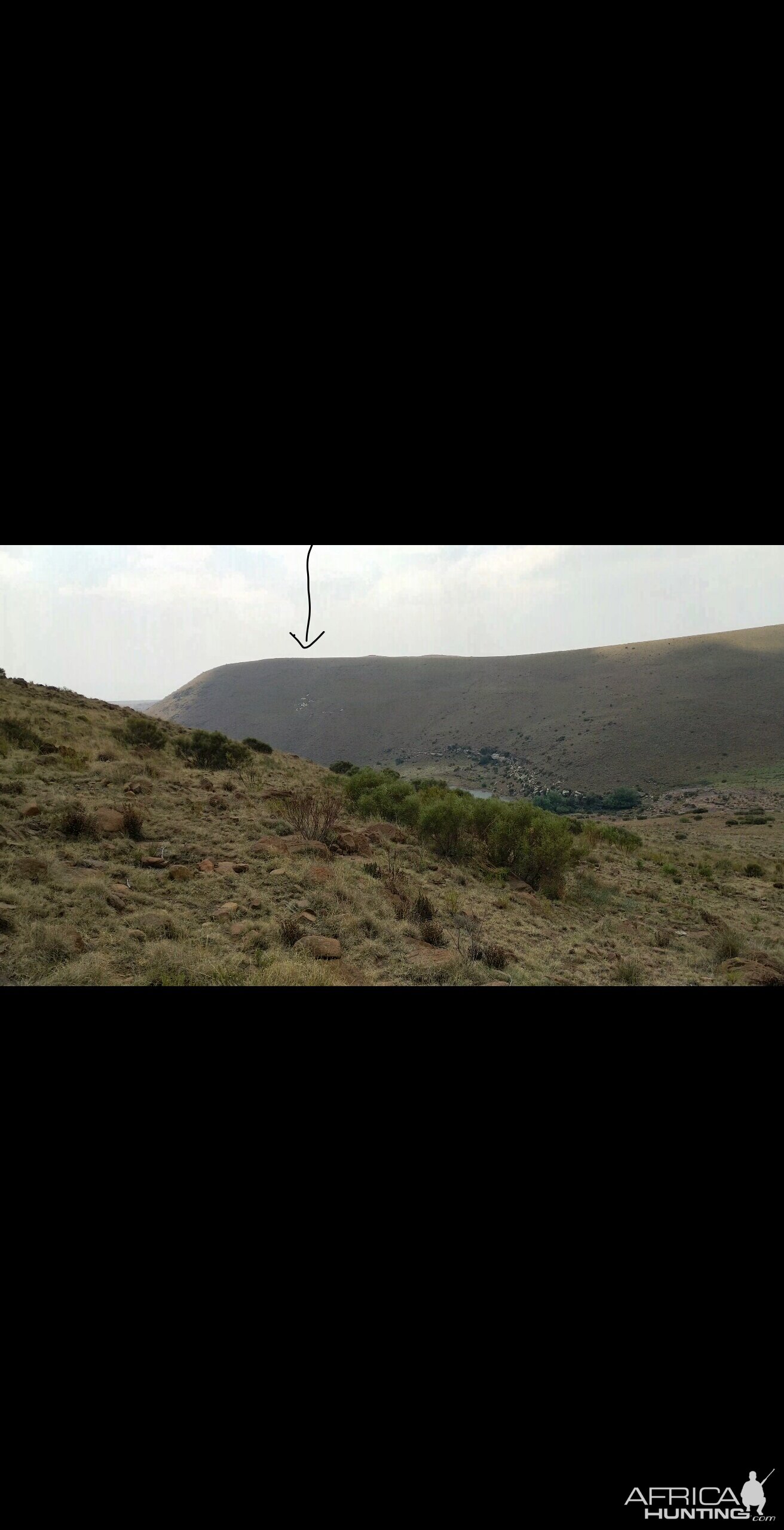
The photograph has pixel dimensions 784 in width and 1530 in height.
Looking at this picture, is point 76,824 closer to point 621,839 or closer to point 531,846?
point 531,846

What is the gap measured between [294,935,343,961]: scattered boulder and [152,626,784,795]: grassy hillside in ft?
49.3

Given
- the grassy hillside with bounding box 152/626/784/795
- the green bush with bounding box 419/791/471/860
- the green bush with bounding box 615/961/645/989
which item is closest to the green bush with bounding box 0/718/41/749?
the green bush with bounding box 419/791/471/860

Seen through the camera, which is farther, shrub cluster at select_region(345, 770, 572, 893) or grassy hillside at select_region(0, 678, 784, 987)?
shrub cluster at select_region(345, 770, 572, 893)

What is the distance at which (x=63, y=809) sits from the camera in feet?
22.9

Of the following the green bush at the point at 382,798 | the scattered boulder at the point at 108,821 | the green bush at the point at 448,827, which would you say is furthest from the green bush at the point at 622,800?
the scattered boulder at the point at 108,821

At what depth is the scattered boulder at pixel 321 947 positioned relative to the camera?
4707 mm

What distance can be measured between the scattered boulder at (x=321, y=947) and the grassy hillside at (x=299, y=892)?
1 centimetres

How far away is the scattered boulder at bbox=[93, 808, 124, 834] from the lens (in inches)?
267
